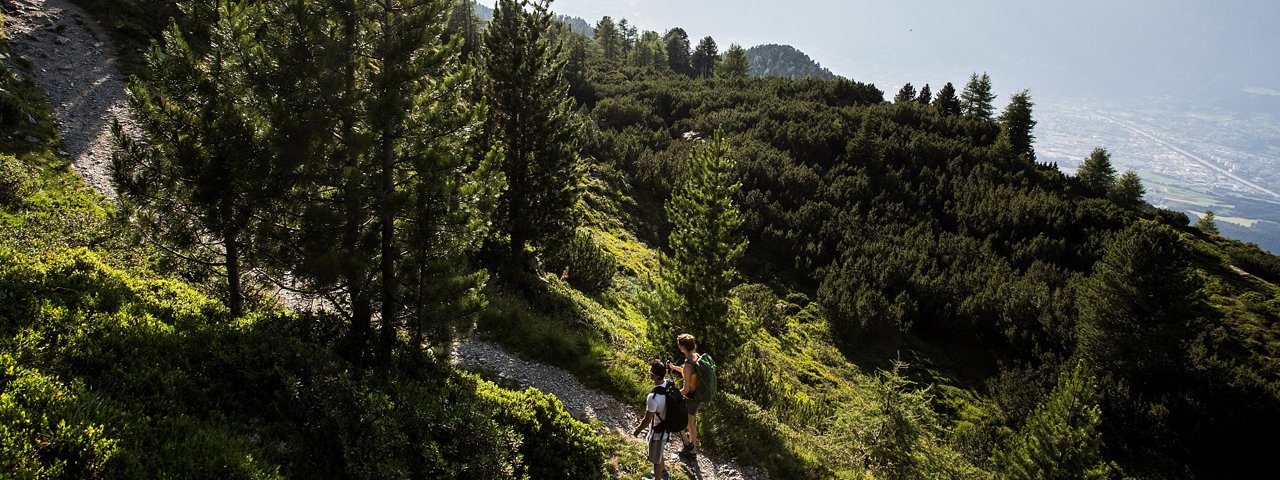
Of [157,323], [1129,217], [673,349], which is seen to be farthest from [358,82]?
[1129,217]

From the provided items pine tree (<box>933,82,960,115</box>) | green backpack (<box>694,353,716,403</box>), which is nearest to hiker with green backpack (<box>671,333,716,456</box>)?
green backpack (<box>694,353,716,403</box>)

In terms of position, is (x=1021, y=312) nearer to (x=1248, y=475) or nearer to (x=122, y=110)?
(x=1248, y=475)

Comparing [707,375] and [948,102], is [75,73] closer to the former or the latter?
[707,375]

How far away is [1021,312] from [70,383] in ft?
128

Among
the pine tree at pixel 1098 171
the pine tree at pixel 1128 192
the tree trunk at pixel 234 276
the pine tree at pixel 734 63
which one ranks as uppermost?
the pine tree at pixel 734 63

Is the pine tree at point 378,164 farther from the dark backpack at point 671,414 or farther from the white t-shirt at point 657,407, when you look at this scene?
the dark backpack at point 671,414

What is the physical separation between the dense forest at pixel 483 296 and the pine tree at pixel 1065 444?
92 mm

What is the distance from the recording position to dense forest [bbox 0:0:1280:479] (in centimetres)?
662

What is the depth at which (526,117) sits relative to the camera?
19.9 m

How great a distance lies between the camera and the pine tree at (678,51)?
10812cm

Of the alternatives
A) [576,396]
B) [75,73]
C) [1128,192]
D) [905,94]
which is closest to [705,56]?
[905,94]

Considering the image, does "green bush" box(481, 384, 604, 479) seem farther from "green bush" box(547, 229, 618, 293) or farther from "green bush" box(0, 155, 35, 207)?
"green bush" box(547, 229, 618, 293)

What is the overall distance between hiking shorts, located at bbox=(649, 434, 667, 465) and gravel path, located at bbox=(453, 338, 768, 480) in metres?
2.02

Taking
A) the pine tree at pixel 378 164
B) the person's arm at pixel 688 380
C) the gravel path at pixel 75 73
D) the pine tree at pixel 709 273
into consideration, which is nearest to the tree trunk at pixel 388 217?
the pine tree at pixel 378 164
